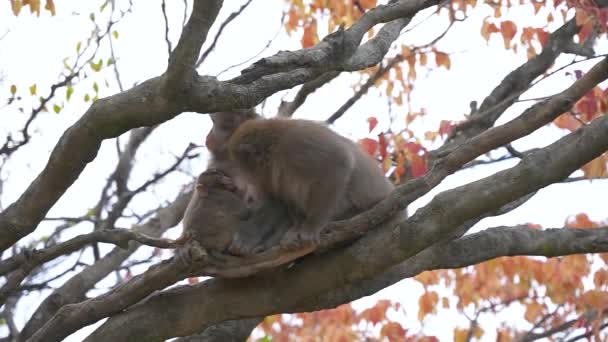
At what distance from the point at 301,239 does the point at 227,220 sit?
0.50m

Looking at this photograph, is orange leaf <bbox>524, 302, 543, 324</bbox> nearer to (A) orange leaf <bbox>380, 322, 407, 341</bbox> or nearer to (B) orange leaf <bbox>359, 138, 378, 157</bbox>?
(A) orange leaf <bbox>380, 322, 407, 341</bbox>

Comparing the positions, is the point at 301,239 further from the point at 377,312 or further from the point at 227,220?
the point at 377,312

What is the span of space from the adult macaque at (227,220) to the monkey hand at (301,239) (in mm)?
240

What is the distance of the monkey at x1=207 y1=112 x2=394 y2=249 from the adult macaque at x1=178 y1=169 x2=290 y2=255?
15 centimetres

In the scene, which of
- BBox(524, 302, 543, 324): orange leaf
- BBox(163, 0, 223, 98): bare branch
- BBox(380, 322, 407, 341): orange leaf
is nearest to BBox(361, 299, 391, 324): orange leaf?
BBox(380, 322, 407, 341): orange leaf

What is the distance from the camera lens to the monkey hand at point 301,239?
4.31m

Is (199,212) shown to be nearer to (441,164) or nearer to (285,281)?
(285,281)

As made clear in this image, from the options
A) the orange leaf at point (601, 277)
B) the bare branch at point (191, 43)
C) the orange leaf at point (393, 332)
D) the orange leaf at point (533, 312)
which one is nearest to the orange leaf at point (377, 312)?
the orange leaf at point (393, 332)

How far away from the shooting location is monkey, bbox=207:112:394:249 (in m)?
4.79

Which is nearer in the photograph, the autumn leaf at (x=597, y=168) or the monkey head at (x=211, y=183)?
the monkey head at (x=211, y=183)

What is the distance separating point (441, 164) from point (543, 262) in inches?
178

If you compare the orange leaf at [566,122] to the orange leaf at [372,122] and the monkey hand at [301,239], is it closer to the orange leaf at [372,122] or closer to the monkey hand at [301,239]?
the orange leaf at [372,122]

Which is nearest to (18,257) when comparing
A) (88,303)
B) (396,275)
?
(88,303)

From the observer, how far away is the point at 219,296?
4.42m
